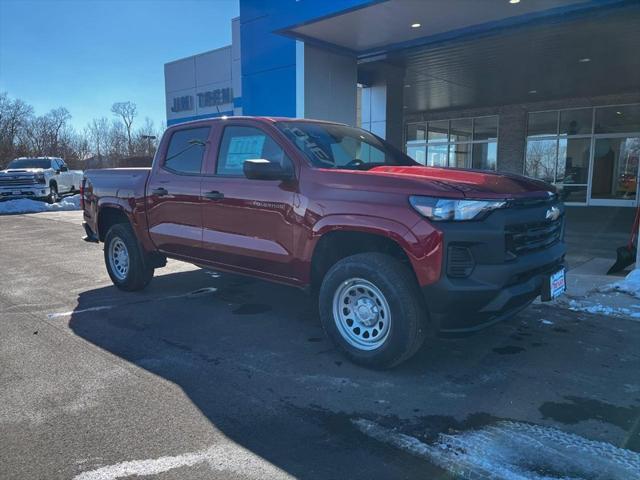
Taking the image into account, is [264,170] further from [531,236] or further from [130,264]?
[130,264]

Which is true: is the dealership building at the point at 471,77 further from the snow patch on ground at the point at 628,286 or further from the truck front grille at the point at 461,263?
the truck front grille at the point at 461,263

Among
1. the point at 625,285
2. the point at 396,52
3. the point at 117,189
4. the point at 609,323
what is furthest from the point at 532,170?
the point at 117,189

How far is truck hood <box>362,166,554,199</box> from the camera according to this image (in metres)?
3.50

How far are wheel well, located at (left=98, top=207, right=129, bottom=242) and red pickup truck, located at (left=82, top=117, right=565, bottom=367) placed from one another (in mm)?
1003

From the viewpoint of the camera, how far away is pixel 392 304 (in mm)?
3656

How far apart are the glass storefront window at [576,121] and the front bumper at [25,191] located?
2081cm

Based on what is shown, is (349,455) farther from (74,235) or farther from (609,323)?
(74,235)

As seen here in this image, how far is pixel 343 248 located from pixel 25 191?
2063 cm

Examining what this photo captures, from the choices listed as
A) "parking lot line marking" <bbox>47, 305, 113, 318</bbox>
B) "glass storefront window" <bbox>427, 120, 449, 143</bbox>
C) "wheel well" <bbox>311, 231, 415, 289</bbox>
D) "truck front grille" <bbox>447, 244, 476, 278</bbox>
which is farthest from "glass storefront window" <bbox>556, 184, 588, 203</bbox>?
"parking lot line marking" <bbox>47, 305, 113, 318</bbox>

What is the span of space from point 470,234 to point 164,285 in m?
4.70

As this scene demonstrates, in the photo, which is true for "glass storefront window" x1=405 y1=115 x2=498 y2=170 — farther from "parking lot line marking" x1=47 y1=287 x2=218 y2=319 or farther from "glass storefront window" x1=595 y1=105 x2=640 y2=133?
"parking lot line marking" x1=47 y1=287 x2=218 y2=319

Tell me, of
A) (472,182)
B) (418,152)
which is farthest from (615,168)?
(472,182)

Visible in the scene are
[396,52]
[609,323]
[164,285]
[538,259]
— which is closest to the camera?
[538,259]

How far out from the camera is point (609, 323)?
200 inches
